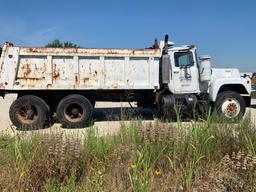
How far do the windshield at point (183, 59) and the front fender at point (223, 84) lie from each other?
1053mm

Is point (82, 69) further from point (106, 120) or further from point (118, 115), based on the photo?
point (106, 120)

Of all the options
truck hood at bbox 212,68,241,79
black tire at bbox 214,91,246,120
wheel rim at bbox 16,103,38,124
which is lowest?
wheel rim at bbox 16,103,38,124

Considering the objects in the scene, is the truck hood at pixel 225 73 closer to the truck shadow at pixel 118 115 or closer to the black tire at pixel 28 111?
the truck shadow at pixel 118 115

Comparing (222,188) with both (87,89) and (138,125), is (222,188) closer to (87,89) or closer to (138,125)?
(138,125)

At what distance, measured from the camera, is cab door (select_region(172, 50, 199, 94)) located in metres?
10.7

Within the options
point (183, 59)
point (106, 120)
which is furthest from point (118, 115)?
point (183, 59)

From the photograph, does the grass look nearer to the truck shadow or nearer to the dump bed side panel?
the truck shadow

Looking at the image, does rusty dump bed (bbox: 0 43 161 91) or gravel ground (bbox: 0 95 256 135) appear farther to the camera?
rusty dump bed (bbox: 0 43 161 91)

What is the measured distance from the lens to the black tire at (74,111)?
384 inches

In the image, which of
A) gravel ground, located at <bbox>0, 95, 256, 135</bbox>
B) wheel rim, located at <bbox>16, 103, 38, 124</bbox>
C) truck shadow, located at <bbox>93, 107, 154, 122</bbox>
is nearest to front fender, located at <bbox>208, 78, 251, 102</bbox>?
gravel ground, located at <bbox>0, 95, 256, 135</bbox>

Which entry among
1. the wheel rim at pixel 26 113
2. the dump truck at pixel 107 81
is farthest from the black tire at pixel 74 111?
the wheel rim at pixel 26 113

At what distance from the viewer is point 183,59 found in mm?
10812

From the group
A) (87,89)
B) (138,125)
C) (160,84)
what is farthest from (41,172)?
(160,84)

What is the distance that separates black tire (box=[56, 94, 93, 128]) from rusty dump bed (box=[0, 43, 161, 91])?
459 millimetres
